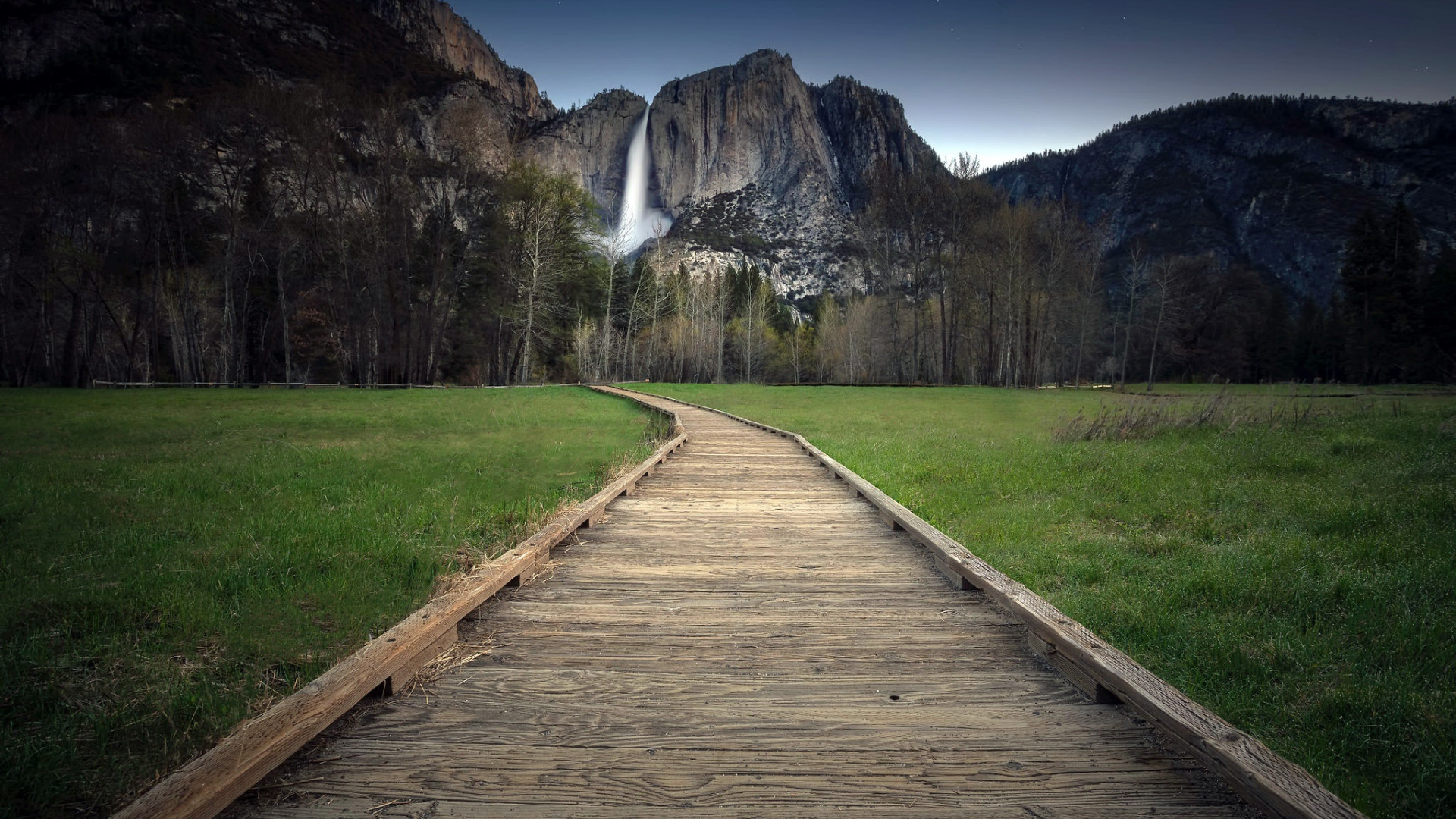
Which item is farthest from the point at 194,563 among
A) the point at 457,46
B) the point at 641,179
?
the point at 457,46

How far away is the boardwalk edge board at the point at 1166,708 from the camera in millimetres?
1770

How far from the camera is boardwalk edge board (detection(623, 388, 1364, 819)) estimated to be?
69.7 inches

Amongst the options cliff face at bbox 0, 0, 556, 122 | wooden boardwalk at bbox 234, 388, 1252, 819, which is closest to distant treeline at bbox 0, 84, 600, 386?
cliff face at bbox 0, 0, 556, 122

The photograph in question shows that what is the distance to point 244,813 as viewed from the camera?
183 cm

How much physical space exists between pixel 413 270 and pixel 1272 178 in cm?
16180

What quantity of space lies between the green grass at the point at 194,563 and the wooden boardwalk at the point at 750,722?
37.5 inches

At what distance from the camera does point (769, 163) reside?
143750 mm

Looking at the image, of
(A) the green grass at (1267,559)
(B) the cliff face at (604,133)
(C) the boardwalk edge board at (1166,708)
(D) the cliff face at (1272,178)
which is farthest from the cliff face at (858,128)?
(C) the boardwalk edge board at (1166,708)

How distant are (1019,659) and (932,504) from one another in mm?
4864

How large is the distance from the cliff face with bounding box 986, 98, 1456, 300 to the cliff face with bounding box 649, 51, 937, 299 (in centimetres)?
4787

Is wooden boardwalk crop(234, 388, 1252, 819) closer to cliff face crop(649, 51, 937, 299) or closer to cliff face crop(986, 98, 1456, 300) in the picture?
cliff face crop(986, 98, 1456, 300)

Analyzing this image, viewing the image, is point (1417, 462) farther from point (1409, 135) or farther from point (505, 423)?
point (1409, 135)

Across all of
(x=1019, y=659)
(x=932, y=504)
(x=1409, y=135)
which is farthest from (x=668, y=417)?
(x=1409, y=135)

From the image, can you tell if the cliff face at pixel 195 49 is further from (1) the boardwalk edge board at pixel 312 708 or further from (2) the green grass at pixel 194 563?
(1) the boardwalk edge board at pixel 312 708
